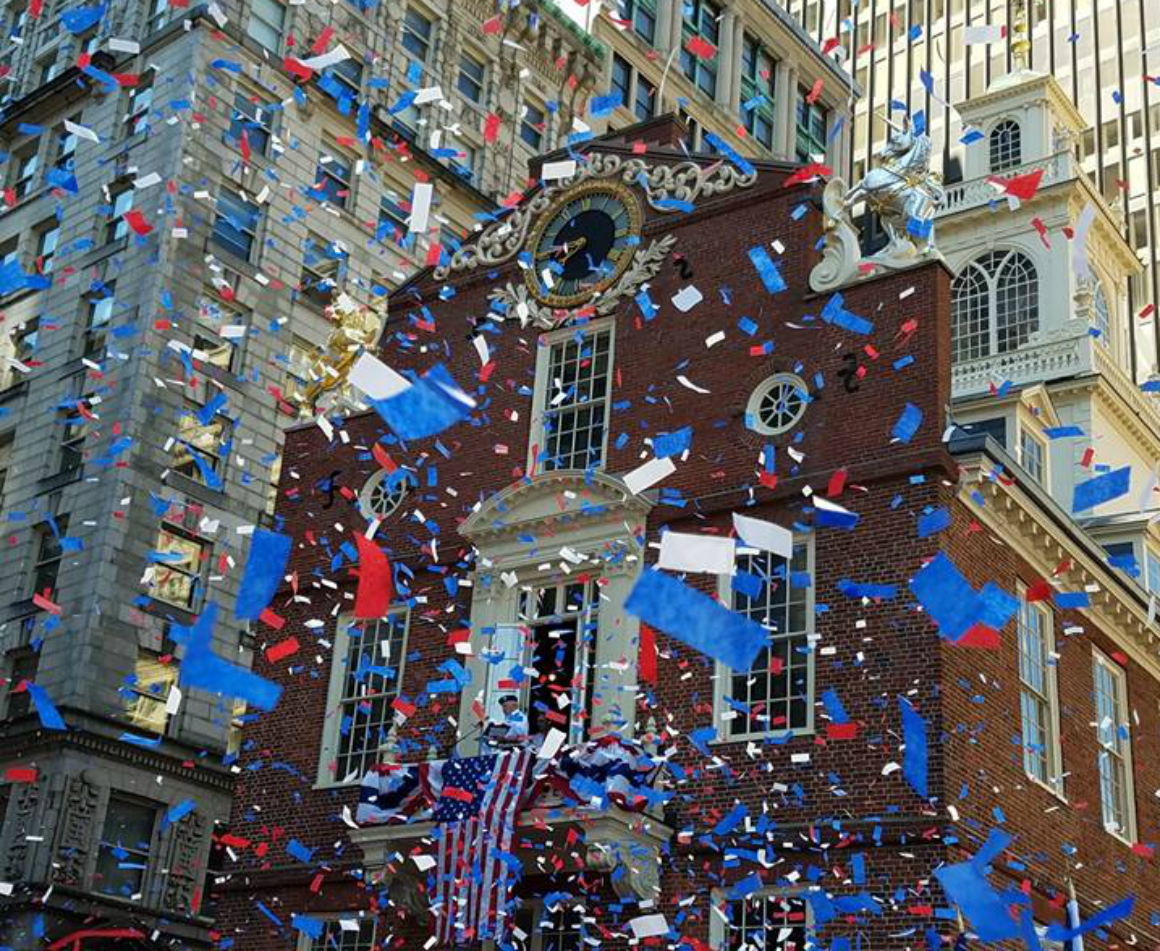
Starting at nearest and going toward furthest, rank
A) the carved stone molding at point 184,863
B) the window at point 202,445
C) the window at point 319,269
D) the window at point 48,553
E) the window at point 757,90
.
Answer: the carved stone molding at point 184,863 → the window at point 48,553 → the window at point 202,445 → the window at point 319,269 → the window at point 757,90

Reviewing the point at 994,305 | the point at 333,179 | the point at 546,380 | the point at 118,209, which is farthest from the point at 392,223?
the point at 546,380

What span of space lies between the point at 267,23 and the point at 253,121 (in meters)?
3.14

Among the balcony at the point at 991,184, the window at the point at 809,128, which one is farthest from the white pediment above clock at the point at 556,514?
the window at the point at 809,128

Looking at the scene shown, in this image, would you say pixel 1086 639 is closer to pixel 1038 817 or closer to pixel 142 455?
pixel 1038 817

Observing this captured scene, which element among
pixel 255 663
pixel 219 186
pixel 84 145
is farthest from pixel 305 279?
pixel 255 663

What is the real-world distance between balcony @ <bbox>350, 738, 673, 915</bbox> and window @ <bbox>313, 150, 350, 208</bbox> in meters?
27.0

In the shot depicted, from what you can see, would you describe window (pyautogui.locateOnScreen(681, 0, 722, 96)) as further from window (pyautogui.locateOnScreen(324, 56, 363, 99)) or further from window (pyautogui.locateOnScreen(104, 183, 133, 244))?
window (pyautogui.locateOnScreen(104, 183, 133, 244))

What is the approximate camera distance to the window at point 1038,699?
18766 millimetres

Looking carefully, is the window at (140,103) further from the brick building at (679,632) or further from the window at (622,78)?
the brick building at (679,632)

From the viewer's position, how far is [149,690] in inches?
1404

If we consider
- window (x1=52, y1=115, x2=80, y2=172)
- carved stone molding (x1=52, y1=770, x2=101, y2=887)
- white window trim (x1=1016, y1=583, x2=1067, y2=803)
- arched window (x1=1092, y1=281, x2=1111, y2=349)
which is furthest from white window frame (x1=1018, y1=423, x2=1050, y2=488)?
window (x1=52, y1=115, x2=80, y2=172)

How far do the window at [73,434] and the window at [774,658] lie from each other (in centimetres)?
2338

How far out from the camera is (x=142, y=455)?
36.5 metres

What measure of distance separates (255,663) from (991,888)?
1091cm
